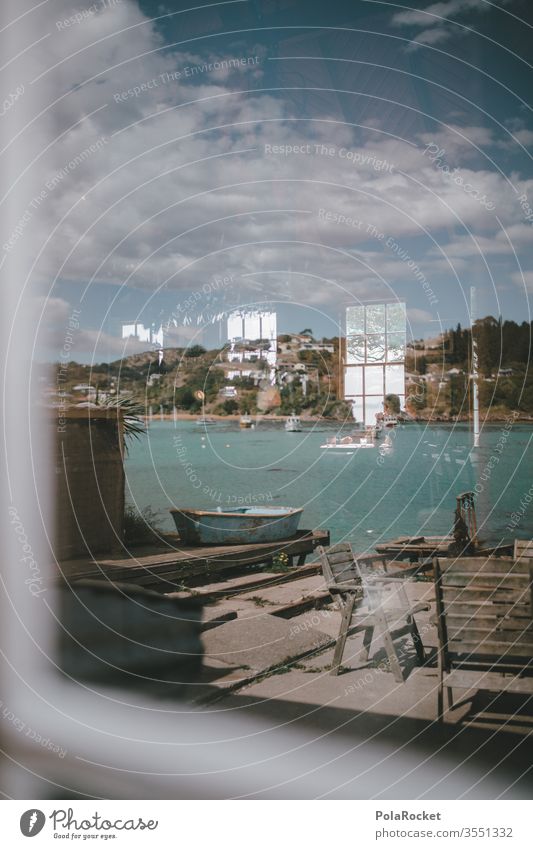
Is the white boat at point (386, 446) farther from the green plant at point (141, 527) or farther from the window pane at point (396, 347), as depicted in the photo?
the green plant at point (141, 527)

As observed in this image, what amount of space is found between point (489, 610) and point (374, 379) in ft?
3.27

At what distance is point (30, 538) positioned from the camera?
2.99 meters

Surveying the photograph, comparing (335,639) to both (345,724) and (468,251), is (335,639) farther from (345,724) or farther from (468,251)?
(468,251)

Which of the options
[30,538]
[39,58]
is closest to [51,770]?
[30,538]

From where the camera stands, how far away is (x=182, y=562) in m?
3.44

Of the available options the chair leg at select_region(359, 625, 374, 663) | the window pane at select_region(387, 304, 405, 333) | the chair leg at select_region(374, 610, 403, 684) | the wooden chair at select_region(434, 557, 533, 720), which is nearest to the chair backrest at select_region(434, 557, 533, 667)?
the wooden chair at select_region(434, 557, 533, 720)

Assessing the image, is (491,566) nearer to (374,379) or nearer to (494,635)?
(494,635)

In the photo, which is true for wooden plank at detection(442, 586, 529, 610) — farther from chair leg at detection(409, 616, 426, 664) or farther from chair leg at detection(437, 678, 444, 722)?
chair leg at detection(409, 616, 426, 664)

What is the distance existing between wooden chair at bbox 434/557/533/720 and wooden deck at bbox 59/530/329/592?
0.84 metres

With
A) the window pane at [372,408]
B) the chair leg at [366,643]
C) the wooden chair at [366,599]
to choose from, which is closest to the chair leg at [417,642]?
the wooden chair at [366,599]

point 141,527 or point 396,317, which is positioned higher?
point 396,317

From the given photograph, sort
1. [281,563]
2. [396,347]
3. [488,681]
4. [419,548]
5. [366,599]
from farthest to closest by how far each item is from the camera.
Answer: [281,563]
[419,548]
[366,599]
[396,347]
[488,681]

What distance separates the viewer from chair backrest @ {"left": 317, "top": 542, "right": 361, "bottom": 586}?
11.1ft

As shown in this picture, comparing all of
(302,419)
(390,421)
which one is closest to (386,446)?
(390,421)
